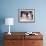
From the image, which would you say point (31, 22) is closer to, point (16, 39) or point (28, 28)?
point (28, 28)

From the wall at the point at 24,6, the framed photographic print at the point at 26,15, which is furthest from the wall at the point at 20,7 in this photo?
the framed photographic print at the point at 26,15

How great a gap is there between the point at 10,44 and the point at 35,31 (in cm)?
107

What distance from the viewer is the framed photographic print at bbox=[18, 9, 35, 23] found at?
14.9ft

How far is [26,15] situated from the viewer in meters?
4.54

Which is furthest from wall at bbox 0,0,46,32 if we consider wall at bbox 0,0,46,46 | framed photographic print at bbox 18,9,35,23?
framed photographic print at bbox 18,9,35,23

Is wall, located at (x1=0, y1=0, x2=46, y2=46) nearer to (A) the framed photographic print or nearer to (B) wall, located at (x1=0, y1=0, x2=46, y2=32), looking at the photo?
(B) wall, located at (x1=0, y1=0, x2=46, y2=32)

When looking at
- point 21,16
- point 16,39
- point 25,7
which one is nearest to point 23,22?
point 21,16

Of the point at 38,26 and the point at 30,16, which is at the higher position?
Answer: the point at 30,16

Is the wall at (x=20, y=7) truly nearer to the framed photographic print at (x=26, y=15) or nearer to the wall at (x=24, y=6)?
the wall at (x=24, y=6)

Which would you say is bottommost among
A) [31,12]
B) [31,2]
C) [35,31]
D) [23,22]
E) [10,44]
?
[10,44]

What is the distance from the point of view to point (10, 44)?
398 cm

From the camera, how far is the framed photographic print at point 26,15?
4.53 metres

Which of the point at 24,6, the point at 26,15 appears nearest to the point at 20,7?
the point at 24,6

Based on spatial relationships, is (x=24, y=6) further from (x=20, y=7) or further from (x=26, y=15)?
(x=26, y=15)
